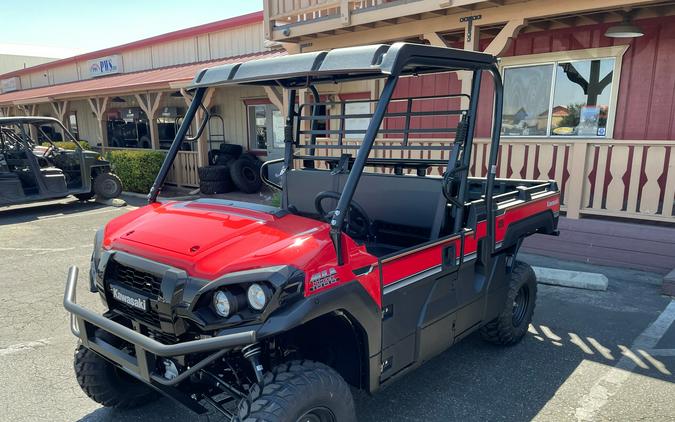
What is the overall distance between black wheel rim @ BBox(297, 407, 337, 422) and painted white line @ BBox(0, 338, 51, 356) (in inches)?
110

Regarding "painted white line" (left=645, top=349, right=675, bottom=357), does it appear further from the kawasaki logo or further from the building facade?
the kawasaki logo

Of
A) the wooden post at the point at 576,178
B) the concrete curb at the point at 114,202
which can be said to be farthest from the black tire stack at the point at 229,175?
the wooden post at the point at 576,178

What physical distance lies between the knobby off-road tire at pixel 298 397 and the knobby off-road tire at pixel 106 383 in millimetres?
1186

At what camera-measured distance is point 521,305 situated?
3.94m

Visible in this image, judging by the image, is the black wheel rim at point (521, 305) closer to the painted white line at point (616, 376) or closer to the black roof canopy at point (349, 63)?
the painted white line at point (616, 376)

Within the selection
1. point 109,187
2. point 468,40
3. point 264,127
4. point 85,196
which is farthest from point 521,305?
point 264,127

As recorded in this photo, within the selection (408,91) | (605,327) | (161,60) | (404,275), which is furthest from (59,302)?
(161,60)

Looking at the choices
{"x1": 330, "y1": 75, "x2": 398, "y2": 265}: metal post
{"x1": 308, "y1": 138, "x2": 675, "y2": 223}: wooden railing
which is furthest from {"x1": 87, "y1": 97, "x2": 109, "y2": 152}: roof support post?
{"x1": 330, "y1": 75, "x2": 398, "y2": 265}: metal post

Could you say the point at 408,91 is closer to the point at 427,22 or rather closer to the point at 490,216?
the point at 427,22

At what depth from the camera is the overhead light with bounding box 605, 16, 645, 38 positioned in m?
6.35

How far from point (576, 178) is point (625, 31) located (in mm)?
2138


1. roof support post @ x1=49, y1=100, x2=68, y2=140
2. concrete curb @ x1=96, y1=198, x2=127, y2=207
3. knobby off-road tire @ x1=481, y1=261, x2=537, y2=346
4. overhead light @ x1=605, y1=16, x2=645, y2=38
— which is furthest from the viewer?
roof support post @ x1=49, y1=100, x2=68, y2=140

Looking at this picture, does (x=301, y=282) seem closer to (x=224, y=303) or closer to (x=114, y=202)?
(x=224, y=303)

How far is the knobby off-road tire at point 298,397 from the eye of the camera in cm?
194
